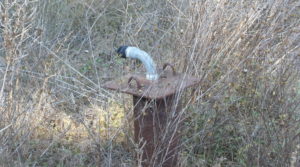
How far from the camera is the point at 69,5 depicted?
5.08 m

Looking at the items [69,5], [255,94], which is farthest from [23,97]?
[69,5]

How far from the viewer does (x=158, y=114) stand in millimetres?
2531

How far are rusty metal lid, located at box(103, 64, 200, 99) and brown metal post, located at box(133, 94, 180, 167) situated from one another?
9cm

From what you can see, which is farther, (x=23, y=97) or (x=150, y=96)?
(x=23, y=97)

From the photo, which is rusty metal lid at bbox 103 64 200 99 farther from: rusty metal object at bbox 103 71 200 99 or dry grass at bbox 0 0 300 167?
dry grass at bbox 0 0 300 167

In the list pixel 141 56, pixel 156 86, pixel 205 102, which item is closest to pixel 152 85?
pixel 156 86

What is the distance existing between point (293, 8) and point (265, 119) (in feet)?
4.36

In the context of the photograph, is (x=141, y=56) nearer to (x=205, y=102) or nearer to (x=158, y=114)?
(x=158, y=114)

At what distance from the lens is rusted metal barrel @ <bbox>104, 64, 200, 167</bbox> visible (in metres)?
2.41

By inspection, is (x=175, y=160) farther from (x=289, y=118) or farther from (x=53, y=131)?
(x=53, y=131)

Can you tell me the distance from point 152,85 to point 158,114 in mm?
223

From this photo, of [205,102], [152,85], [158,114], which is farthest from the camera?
[205,102]

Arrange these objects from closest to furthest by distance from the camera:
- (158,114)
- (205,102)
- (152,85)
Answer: (152,85) → (158,114) → (205,102)

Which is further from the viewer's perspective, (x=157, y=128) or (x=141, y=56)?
(x=157, y=128)
